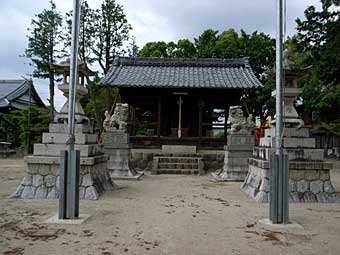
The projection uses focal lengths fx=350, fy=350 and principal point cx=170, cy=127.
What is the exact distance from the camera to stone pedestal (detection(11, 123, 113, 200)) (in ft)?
25.0

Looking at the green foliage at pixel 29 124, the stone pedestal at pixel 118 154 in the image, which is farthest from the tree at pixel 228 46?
the stone pedestal at pixel 118 154

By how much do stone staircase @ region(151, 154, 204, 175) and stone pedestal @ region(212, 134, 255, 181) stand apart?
1797 mm

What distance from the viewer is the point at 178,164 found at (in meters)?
14.9

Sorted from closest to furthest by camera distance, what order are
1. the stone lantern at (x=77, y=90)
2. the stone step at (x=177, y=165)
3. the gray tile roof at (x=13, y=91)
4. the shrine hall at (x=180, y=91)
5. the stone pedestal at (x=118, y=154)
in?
the stone lantern at (x=77, y=90) < the stone pedestal at (x=118, y=154) < the stone step at (x=177, y=165) < the shrine hall at (x=180, y=91) < the gray tile roof at (x=13, y=91)

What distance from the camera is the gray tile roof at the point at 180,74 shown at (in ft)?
55.1

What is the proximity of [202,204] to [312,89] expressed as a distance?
63.5 ft

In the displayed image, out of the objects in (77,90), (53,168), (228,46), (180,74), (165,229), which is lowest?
(165,229)

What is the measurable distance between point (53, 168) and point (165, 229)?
3716 millimetres

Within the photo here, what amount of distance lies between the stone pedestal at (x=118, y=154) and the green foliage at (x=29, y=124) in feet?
42.5

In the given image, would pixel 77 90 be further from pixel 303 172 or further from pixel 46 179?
pixel 303 172

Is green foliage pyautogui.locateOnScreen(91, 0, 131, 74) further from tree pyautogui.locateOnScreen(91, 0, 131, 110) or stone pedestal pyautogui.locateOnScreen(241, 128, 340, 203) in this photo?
stone pedestal pyautogui.locateOnScreen(241, 128, 340, 203)

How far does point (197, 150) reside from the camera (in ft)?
54.0

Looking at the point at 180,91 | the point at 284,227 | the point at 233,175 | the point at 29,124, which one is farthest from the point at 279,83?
the point at 29,124

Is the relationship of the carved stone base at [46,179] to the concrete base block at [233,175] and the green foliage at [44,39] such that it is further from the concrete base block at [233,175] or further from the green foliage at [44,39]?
the green foliage at [44,39]
